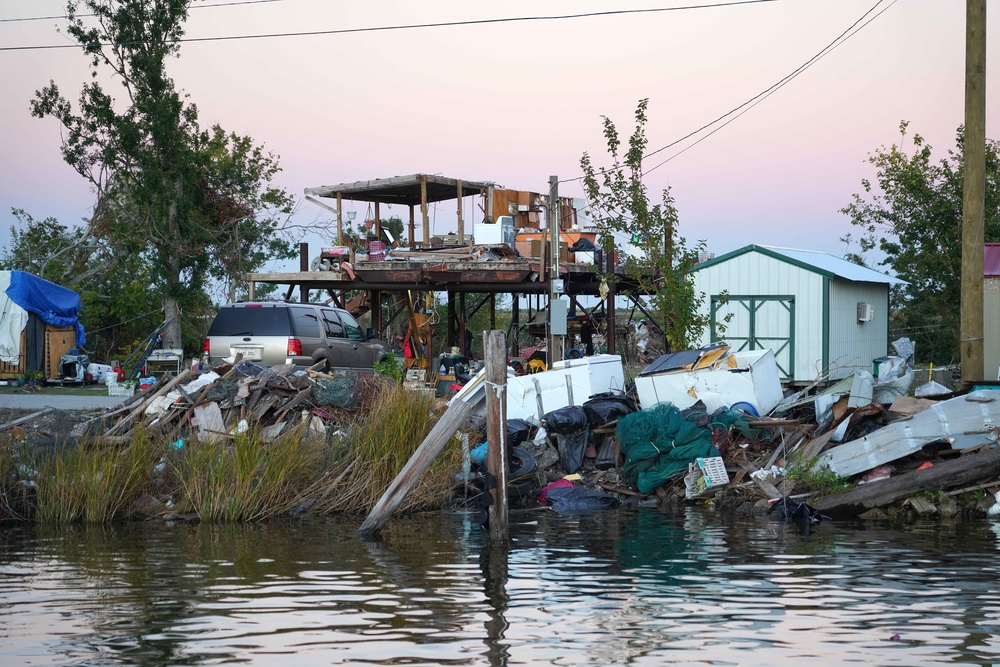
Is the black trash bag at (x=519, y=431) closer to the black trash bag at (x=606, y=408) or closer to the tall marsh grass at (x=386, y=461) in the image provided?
the black trash bag at (x=606, y=408)

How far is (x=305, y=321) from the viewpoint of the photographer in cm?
2138

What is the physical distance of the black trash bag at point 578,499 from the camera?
44.1ft

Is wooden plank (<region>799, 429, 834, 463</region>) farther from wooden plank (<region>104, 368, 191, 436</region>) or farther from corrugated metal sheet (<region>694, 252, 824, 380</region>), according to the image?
corrugated metal sheet (<region>694, 252, 824, 380</region>)

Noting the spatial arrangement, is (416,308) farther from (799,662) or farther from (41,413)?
(799,662)

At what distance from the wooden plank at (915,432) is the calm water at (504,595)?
1.70 metres

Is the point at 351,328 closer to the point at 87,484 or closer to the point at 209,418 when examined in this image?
the point at 209,418

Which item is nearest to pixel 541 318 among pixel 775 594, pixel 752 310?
pixel 752 310

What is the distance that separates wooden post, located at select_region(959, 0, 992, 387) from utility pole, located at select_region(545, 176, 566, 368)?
7885mm

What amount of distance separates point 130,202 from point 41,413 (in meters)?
22.9

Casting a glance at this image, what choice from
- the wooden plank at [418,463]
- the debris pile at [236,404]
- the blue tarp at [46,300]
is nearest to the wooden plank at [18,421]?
the debris pile at [236,404]

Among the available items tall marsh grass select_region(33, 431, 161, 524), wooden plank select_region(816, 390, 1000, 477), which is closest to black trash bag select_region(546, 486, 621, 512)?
wooden plank select_region(816, 390, 1000, 477)

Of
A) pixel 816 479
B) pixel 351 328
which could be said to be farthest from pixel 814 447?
pixel 351 328

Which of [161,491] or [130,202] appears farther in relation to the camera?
[130,202]

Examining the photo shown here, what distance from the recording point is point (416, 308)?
1246 inches
